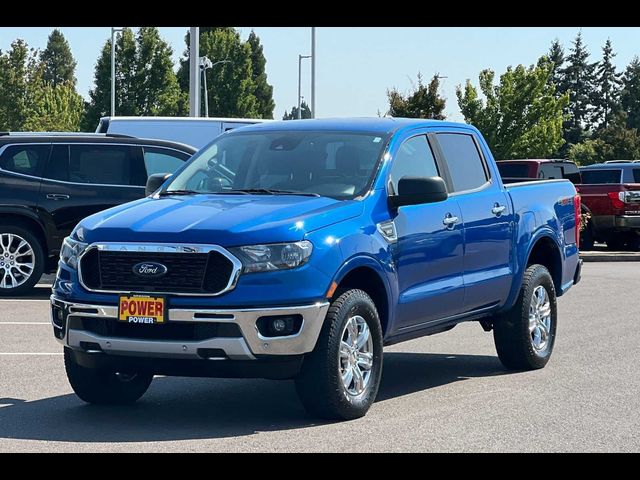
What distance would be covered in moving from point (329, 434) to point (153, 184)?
2671 mm

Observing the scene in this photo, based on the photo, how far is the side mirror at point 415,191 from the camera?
328 inches

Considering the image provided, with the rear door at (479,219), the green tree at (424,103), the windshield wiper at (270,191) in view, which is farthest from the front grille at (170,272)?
the green tree at (424,103)

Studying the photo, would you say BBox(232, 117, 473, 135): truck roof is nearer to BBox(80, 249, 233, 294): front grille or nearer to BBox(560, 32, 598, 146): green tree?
BBox(80, 249, 233, 294): front grille

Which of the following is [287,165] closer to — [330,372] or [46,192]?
[330,372]

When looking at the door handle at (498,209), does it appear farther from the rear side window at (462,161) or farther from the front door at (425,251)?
the front door at (425,251)

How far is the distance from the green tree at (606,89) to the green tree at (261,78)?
31.3 m

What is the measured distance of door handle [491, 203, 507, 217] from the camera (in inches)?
379

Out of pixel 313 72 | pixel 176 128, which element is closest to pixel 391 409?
Answer: pixel 176 128

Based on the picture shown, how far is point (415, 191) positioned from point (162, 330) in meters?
1.96

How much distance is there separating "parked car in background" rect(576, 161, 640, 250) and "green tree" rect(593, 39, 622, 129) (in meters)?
87.3

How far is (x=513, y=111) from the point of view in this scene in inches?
2127
